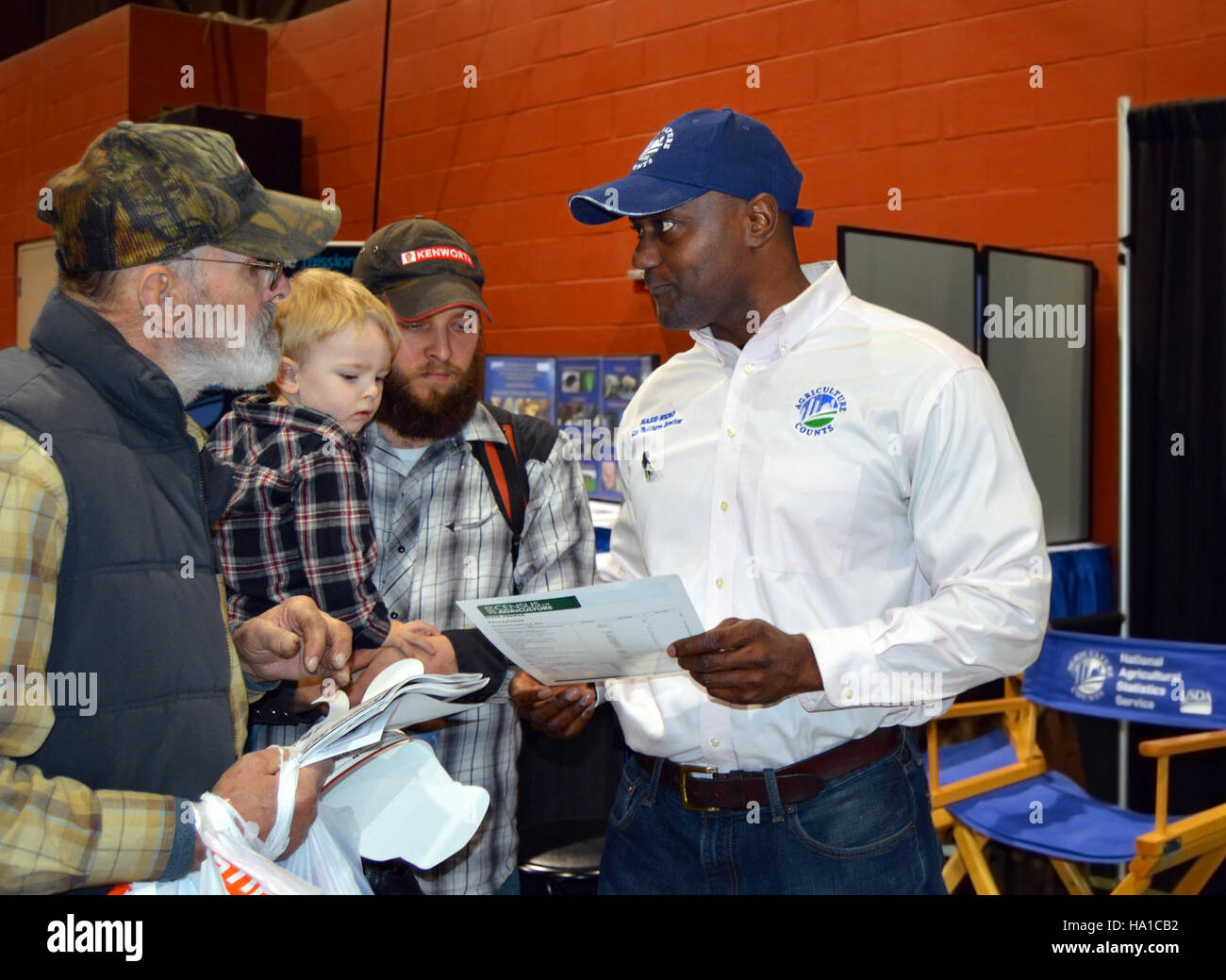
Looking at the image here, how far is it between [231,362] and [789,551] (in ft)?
2.61

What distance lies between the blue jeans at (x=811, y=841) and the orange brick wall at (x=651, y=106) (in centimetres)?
298

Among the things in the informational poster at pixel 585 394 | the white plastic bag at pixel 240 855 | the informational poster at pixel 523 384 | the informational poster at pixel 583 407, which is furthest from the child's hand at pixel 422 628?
the informational poster at pixel 523 384

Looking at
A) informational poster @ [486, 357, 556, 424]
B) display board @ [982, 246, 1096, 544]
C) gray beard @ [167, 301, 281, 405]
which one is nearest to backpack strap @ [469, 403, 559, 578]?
gray beard @ [167, 301, 281, 405]

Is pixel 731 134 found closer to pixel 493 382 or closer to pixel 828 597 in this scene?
pixel 828 597

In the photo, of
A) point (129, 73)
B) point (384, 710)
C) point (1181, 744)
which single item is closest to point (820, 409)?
point (384, 710)

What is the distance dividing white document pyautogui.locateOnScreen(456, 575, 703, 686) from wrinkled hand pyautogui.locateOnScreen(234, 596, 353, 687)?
0.18m

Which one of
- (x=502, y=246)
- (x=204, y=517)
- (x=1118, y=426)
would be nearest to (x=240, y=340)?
(x=204, y=517)

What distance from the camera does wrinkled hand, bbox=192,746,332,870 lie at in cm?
118

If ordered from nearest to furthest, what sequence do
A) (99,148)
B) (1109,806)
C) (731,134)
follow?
(99,148) < (731,134) < (1109,806)

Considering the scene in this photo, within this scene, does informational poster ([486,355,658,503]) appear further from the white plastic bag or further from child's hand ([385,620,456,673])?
the white plastic bag

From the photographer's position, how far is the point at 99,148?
1.27 meters

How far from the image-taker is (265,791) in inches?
47.0

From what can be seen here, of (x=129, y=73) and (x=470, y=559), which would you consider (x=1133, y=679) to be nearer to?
(x=470, y=559)
